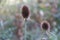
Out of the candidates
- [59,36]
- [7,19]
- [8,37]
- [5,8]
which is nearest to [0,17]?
[7,19]

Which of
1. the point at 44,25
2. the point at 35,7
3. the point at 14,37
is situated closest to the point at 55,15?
the point at 35,7

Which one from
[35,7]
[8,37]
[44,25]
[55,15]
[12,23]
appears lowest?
[44,25]

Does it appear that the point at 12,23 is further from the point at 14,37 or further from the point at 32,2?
the point at 32,2

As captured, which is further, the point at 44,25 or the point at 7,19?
the point at 7,19

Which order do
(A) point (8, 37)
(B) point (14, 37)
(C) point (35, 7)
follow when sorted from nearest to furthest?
(A) point (8, 37) < (B) point (14, 37) < (C) point (35, 7)

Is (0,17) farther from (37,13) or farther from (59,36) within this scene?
(59,36)

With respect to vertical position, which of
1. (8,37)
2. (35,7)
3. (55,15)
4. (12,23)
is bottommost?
(8,37)

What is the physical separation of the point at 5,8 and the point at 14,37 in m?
0.73

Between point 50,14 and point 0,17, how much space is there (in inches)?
26.4

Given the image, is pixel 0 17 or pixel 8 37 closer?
pixel 8 37

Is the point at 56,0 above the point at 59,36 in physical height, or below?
above

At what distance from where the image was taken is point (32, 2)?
3434 mm

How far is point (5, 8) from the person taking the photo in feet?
10.0

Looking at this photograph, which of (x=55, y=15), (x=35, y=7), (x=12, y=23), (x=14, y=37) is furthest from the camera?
(x=35, y=7)
